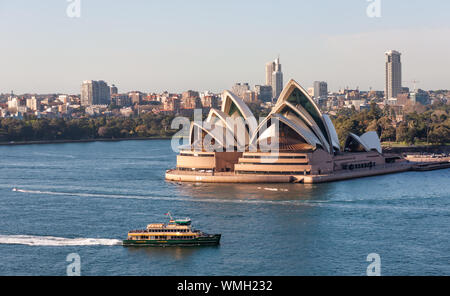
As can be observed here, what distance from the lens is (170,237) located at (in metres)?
24.3

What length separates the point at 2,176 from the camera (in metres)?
45.6

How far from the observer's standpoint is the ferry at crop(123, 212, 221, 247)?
78.8ft

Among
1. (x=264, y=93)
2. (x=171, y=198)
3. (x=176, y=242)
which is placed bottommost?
(x=176, y=242)

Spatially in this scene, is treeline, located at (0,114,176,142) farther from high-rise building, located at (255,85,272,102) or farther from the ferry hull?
high-rise building, located at (255,85,272,102)

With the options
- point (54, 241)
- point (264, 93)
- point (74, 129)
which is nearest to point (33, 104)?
point (74, 129)

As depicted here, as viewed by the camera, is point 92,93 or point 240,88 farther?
point 240,88

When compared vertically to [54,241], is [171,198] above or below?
above

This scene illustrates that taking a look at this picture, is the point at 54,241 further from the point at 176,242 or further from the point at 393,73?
the point at 393,73

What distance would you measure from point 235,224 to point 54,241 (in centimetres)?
687

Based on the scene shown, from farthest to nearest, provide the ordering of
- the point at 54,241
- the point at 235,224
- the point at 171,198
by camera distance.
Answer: the point at 171,198 → the point at 235,224 → the point at 54,241

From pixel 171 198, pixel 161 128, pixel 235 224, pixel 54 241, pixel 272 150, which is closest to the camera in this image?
pixel 54 241

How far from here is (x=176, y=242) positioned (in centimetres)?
2425

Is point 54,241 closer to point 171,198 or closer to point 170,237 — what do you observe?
point 170,237
